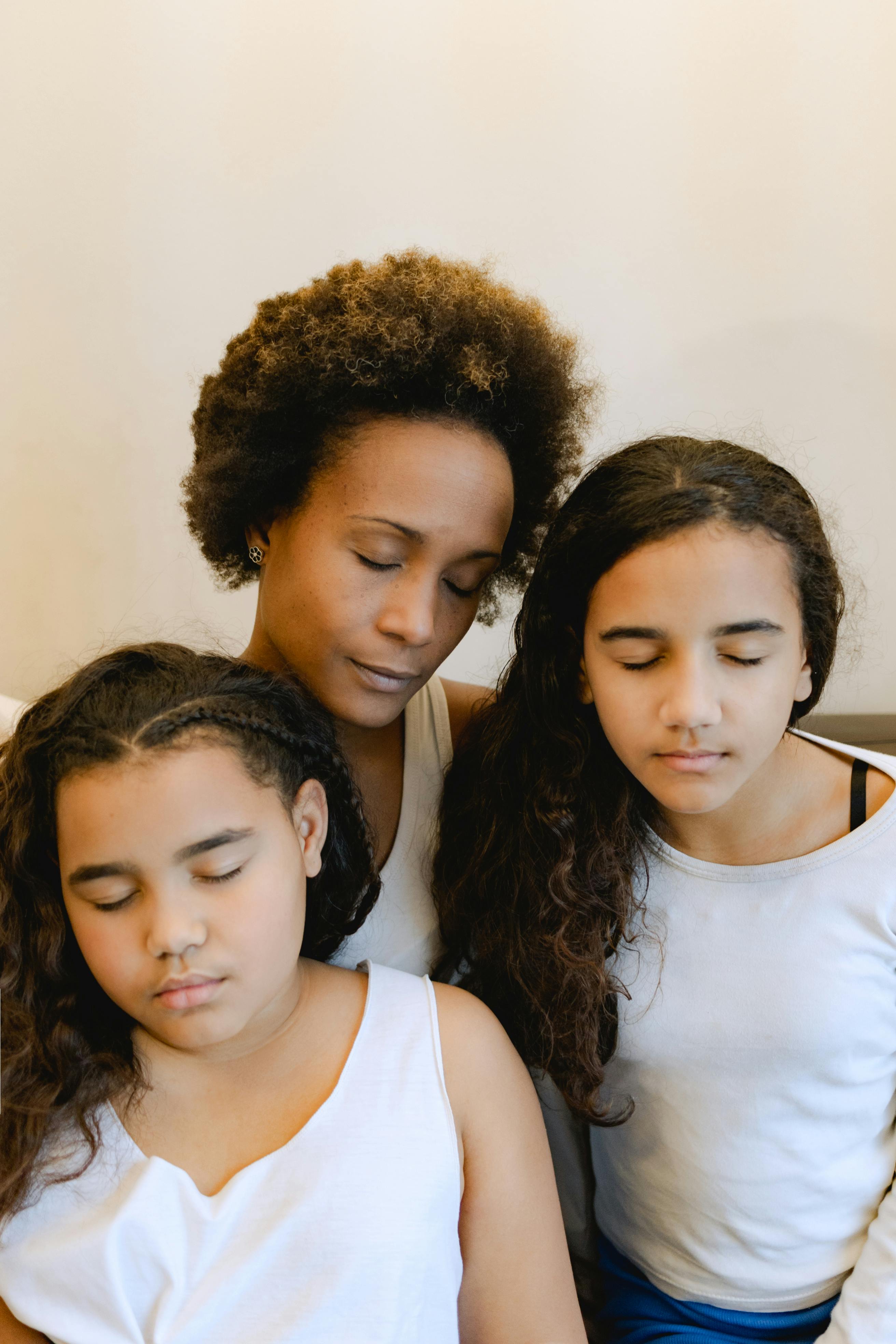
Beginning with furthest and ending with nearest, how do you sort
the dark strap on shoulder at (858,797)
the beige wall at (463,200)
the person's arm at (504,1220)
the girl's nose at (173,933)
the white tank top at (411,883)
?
the beige wall at (463,200), the white tank top at (411,883), the dark strap on shoulder at (858,797), the person's arm at (504,1220), the girl's nose at (173,933)

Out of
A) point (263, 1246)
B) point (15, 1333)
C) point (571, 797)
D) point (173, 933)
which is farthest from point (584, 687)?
point (15, 1333)

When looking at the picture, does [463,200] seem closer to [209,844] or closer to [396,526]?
[396,526]

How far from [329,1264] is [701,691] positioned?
23.6 inches

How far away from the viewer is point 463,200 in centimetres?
157

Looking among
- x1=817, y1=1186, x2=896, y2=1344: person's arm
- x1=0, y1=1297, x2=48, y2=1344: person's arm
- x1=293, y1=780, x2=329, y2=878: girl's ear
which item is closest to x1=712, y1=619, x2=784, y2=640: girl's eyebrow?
x1=293, y1=780, x2=329, y2=878: girl's ear

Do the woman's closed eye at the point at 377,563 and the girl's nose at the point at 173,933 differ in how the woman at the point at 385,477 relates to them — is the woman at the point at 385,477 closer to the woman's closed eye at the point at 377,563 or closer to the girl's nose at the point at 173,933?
the woman's closed eye at the point at 377,563

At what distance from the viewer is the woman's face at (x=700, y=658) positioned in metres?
0.92

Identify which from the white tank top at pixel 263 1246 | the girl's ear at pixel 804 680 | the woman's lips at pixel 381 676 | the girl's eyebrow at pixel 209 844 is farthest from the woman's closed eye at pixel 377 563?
the white tank top at pixel 263 1246

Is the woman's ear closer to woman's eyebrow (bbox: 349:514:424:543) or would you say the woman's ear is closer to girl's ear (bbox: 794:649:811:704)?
woman's eyebrow (bbox: 349:514:424:543)

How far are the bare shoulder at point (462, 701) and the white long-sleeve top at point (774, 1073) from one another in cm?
35

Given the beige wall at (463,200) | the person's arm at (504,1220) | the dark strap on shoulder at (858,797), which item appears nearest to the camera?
the person's arm at (504,1220)

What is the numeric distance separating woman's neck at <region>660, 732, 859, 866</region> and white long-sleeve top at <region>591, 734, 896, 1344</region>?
19mm

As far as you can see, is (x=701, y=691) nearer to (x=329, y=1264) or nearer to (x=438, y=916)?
(x=438, y=916)

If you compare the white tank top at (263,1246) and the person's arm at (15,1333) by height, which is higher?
the white tank top at (263,1246)
